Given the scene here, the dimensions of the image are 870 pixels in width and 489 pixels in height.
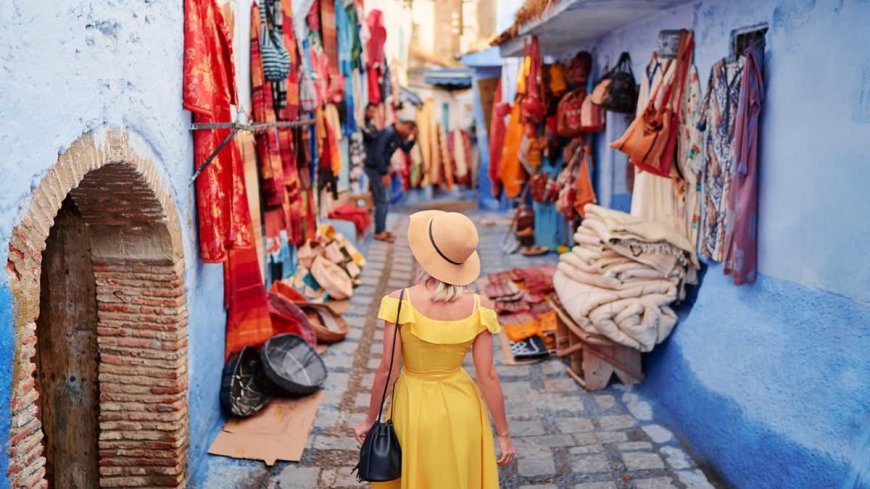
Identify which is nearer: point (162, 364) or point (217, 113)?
point (162, 364)

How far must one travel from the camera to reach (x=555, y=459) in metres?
5.36

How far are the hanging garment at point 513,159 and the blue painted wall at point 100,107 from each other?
7652 millimetres

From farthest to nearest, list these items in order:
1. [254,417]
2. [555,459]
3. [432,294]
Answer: [254,417] → [555,459] → [432,294]

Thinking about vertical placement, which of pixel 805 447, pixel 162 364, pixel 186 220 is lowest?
pixel 805 447

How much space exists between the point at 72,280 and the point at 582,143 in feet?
22.0

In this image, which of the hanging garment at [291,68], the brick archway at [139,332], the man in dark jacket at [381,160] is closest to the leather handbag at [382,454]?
the brick archway at [139,332]

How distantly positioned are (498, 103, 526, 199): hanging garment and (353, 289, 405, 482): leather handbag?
29.9 feet

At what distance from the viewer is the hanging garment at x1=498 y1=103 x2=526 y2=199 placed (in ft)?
40.2

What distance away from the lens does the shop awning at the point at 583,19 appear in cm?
678

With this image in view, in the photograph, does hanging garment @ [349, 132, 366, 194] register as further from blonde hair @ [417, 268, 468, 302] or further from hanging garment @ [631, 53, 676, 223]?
blonde hair @ [417, 268, 468, 302]

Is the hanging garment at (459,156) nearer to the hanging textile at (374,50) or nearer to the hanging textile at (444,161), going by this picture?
the hanging textile at (444,161)

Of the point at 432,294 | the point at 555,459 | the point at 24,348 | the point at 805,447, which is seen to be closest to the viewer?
the point at 24,348

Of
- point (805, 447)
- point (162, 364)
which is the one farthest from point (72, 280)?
point (805, 447)

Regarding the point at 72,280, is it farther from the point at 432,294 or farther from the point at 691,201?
the point at 691,201
